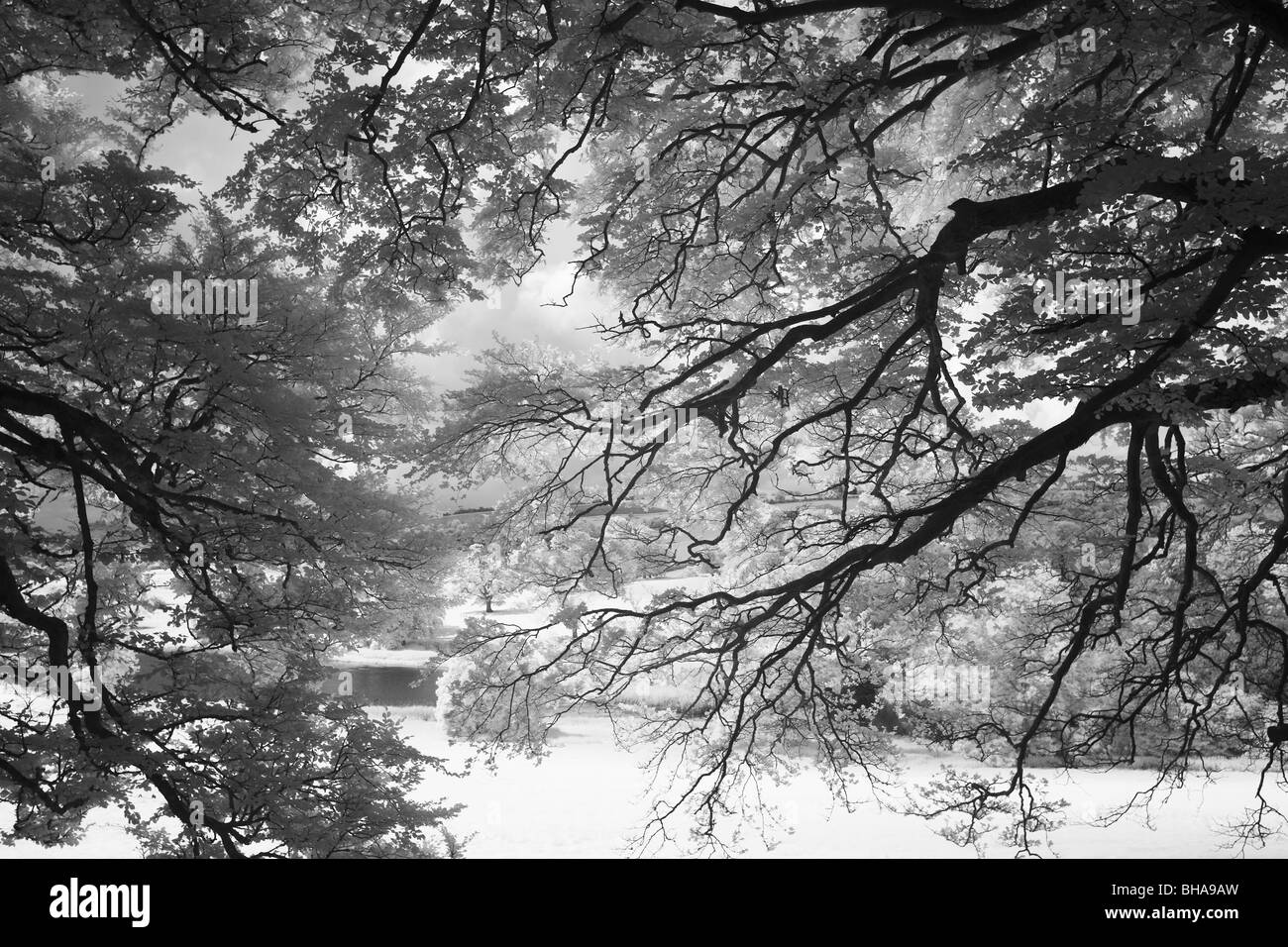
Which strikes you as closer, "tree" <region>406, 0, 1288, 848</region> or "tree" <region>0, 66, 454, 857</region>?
"tree" <region>406, 0, 1288, 848</region>

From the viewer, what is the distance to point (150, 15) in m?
4.77

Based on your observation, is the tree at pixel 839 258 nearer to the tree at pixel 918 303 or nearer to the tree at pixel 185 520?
the tree at pixel 918 303

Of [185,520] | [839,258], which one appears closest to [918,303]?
[839,258]

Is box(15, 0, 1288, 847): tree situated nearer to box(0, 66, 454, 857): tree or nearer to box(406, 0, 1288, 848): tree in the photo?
box(406, 0, 1288, 848): tree

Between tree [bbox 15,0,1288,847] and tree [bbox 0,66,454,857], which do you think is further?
tree [bbox 0,66,454,857]

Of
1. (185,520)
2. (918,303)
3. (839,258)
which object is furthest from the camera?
(185,520)

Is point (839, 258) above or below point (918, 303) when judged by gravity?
above

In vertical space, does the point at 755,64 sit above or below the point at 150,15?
above

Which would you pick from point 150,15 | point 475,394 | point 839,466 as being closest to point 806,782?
point 839,466

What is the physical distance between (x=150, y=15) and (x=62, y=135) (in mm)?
4917

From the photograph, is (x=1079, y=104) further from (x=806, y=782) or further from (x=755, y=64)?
(x=806, y=782)

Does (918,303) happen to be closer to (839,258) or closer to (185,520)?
(839,258)

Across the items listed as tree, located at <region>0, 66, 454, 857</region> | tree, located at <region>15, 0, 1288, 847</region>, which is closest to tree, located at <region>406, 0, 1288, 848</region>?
tree, located at <region>15, 0, 1288, 847</region>

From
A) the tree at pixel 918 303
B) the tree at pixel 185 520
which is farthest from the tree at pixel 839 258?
the tree at pixel 185 520
